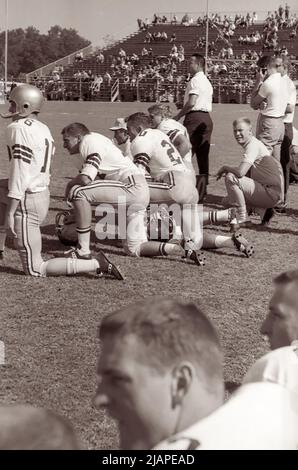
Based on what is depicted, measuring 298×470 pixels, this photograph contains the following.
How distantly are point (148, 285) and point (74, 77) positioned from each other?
148 ft

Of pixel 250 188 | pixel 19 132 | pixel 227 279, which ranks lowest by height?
pixel 227 279

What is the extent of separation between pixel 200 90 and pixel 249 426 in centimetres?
953

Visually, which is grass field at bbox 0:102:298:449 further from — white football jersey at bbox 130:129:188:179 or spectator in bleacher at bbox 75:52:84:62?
spectator in bleacher at bbox 75:52:84:62

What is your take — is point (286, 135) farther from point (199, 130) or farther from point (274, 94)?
point (199, 130)

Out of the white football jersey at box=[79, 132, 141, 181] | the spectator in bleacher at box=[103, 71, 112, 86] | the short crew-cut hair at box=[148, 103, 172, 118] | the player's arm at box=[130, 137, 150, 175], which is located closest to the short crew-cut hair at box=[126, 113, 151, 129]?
the player's arm at box=[130, 137, 150, 175]

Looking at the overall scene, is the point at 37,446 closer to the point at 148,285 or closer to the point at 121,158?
the point at 148,285

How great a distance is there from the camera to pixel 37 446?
160 cm

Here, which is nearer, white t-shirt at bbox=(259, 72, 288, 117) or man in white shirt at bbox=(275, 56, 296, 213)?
white t-shirt at bbox=(259, 72, 288, 117)

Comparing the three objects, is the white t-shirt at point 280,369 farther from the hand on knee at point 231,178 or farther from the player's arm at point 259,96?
the player's arm at point 259,96

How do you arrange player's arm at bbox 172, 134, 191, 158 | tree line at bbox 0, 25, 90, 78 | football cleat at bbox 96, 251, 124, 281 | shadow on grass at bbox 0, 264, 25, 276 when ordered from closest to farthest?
football cleat at bbox 96, 251, 124, 281
shadow on grass at bbox 0, 264, 25, 276
player's arm at bbox 172, 134, 191, 158
tree line at bbox 0, 25, 90, 78

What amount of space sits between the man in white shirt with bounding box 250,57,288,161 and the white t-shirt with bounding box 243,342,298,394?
7686 mm

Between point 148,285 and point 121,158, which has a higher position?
point 121,158

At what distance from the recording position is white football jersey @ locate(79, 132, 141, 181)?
24.4 ft
